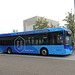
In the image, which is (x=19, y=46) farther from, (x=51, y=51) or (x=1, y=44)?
(x=51, y=51)

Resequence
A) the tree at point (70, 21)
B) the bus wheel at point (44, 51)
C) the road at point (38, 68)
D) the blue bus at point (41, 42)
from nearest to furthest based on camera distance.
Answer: the road at point (38, 68), the blue bus at point (41, 42), the bus wheel at point (44, 51), the tree at point (70, 21)

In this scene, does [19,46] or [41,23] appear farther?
[41,23]

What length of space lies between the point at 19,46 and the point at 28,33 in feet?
7.07

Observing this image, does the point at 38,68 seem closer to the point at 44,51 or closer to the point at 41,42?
the point at 44,51

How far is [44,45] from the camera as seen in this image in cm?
1062

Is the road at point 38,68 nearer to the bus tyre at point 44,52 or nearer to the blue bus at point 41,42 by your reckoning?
the blue bus at point 41,42

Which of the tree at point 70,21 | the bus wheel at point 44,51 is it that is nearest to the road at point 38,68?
the bus wheel at point 44,51

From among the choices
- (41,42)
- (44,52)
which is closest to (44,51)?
(44,52)

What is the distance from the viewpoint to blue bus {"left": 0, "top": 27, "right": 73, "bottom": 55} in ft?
32.0

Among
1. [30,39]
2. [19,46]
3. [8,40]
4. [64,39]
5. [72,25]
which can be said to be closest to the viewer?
[64,39]

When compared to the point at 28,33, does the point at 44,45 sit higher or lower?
lower

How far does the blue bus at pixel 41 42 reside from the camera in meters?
9.77

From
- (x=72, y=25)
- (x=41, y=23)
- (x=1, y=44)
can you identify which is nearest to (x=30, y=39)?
(x=1, y=44)

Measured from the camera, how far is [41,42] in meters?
10.8
